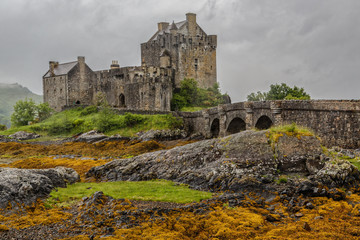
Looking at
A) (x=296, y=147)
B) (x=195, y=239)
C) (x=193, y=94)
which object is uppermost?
(x=193, y=94)

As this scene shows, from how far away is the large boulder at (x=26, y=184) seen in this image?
17.1 m

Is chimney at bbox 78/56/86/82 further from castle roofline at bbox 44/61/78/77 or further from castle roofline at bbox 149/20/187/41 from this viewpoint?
castle roofline at bbox 149/20/187/41

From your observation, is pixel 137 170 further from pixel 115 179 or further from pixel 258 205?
pixel 258 205

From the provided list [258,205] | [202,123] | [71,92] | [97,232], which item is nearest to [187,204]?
[258,205]

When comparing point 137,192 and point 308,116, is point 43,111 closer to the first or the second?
point 308,116

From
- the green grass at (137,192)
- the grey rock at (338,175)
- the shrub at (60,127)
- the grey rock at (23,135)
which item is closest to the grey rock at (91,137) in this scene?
the shrub at (60,127)

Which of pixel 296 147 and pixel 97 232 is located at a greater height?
pixel 296 147

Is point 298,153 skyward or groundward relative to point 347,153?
skyward

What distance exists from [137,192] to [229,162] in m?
5.20

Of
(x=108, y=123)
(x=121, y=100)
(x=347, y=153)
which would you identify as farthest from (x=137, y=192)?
(x=121, y=100)

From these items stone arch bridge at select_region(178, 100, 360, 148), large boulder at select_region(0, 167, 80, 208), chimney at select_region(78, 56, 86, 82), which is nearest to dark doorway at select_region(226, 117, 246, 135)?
stone arch bridge at select_region(178, 100, 360, 148)

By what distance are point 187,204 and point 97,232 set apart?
4241mm

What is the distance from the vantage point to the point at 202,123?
50.7m

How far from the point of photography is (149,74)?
65.2 m
